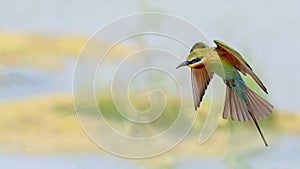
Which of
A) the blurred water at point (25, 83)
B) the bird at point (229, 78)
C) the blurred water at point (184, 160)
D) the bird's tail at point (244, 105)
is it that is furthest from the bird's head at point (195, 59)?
the blurred water at point (25, 83)

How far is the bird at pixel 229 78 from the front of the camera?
2.07 metres

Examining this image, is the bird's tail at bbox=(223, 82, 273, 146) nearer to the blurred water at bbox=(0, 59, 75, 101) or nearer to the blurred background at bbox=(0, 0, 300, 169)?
the blurred background at bbox=(0, 0, 300, 169)

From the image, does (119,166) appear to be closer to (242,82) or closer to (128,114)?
(128,114)

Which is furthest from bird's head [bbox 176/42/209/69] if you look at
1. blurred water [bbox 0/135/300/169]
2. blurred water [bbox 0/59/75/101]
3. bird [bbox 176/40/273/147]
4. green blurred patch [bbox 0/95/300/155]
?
blurred water [bbox 0/59/75/101]

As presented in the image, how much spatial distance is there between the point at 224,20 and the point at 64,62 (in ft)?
2.34

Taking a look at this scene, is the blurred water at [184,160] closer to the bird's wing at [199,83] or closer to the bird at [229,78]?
the bird at [229,78]

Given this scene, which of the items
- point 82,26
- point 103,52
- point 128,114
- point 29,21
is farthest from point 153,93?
point 29,21

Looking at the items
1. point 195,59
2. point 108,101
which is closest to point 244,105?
point 195,59

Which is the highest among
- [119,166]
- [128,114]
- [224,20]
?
[224,20]

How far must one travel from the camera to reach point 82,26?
2.03 meters

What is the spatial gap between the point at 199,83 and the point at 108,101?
0.40m

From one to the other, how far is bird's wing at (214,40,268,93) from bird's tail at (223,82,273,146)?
0.05 m

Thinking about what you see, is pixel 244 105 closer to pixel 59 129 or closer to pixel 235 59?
pixel 235 59

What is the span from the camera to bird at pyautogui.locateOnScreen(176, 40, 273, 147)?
2.07 meters
